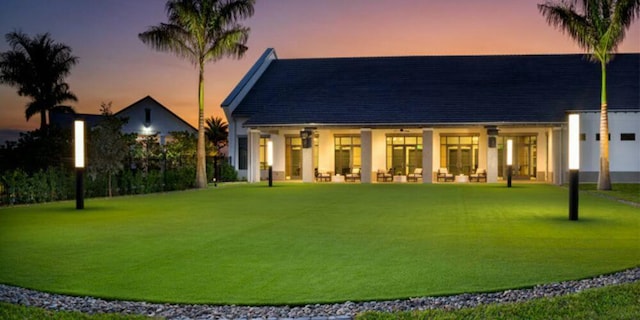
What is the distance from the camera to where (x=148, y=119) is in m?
58.0

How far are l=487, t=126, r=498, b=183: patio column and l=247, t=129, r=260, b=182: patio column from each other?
42.0 feet

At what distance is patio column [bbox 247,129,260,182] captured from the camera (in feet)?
118

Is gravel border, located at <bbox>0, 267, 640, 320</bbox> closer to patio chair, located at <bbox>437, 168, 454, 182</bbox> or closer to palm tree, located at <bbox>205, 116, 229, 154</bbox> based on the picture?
patio chair, located at <bbox>437, 168, 454, 182</bbox>

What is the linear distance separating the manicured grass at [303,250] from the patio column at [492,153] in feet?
51.6

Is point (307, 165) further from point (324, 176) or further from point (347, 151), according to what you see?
point (347, 151)

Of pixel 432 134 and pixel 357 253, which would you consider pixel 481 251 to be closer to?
pixel 357 253

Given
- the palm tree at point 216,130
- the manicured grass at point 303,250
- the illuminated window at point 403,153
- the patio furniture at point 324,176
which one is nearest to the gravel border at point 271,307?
the manicured grass at point 303,250

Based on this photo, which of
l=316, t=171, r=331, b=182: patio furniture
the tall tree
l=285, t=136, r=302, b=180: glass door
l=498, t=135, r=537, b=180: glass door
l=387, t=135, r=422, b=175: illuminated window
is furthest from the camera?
l=285, t=136, r=302, b=180: glass door

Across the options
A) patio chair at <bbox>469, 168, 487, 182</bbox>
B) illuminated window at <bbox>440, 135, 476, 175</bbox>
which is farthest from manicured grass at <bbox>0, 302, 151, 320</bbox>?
illuminated window at <bbox>440, 135, 476, 175</bbox>

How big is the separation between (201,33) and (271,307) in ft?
81.6

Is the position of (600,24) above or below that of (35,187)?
above

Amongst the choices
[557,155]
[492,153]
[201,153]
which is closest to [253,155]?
[201,153]

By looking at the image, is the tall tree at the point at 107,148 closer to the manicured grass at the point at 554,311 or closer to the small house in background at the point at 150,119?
the manicured grass at the point at 554,311

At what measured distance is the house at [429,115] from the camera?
33.8 metres
